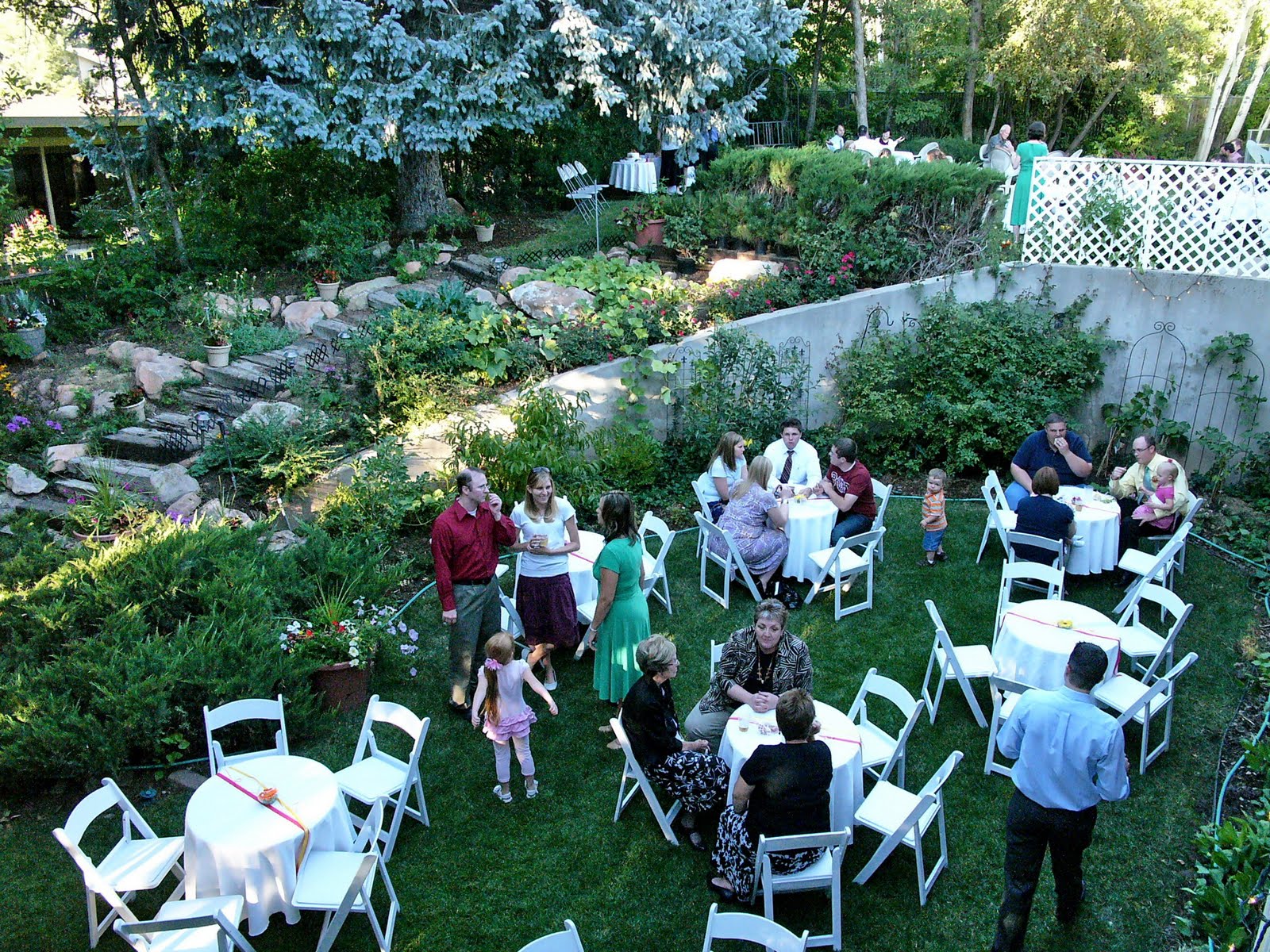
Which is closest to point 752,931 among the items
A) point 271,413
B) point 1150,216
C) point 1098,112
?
→ point 271,413

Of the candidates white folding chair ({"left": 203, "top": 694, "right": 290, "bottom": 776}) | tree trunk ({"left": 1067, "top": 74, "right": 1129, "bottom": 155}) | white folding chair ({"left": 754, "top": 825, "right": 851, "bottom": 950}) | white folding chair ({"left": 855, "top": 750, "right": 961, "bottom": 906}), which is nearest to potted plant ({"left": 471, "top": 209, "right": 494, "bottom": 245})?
white folding chair ({"left": 203, "top": 694, "right": 290, "bottom": 776})

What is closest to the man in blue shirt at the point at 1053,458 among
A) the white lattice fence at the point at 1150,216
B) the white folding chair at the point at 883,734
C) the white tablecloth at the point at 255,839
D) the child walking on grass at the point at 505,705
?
the white lattice fence at the point at 1150,216

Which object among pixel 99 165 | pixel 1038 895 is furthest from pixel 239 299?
pixel 1038 895

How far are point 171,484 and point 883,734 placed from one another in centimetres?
651

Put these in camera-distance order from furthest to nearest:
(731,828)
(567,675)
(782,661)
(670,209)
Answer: (670,209)
(567,675)
(782,661)
(731,828)

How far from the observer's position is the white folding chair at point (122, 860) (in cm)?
441

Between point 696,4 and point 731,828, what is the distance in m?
11.2

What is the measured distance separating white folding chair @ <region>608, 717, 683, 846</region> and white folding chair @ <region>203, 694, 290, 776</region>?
2.02 metres

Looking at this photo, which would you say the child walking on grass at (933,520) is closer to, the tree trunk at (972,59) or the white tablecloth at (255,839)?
the white tablecloth at (255,839)

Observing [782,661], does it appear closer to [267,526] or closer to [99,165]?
[267,526]

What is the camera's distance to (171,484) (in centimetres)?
841

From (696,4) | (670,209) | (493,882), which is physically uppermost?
(696,4)

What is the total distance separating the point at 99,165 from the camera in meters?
12.4

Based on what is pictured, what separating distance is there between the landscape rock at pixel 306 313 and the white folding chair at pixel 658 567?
18.3 feet
